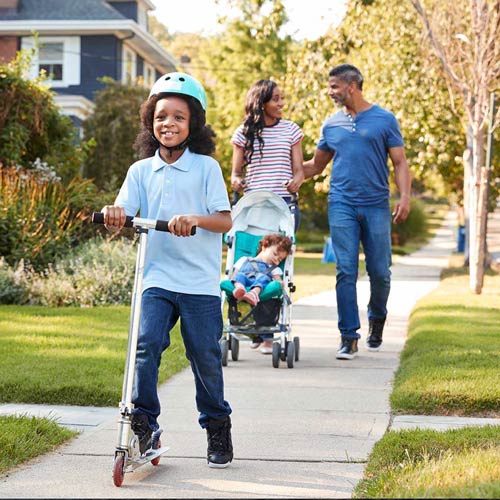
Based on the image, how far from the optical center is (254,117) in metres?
9.42

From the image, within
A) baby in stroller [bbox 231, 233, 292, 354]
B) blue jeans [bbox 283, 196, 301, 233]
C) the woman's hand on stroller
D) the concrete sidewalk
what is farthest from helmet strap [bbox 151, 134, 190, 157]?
the woman's hand on stroller

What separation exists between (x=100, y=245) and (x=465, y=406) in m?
8.62

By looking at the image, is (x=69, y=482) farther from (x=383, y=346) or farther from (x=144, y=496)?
(x=383, y=346)

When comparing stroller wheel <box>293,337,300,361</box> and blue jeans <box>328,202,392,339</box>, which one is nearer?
stroller wheel <box>293,337,300,361</box>

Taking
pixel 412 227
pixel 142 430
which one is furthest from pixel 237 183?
pixel 412 227

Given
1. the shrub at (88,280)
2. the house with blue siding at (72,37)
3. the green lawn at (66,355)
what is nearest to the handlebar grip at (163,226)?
the green lawn at (66,355)

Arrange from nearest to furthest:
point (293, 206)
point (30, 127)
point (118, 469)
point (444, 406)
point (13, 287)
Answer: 1. point (118, 469)
2. point (444, 406)
3. point (293, 206)
4. point (13, 287)
5. point (30, 127)

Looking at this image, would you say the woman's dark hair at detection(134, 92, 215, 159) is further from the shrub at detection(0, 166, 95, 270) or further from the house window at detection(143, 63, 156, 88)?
the house window at detection(143, 63, 156, 88)

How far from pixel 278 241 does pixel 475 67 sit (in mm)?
7720

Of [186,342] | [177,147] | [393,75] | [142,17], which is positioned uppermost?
[142,17]

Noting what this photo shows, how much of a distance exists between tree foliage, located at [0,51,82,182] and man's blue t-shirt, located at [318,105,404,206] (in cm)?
849

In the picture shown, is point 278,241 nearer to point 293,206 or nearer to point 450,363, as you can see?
point 293,206

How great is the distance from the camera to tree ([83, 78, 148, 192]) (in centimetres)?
2897

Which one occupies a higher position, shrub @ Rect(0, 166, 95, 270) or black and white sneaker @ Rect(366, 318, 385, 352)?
shrub @ Rect(0, 166, 95, 270)
